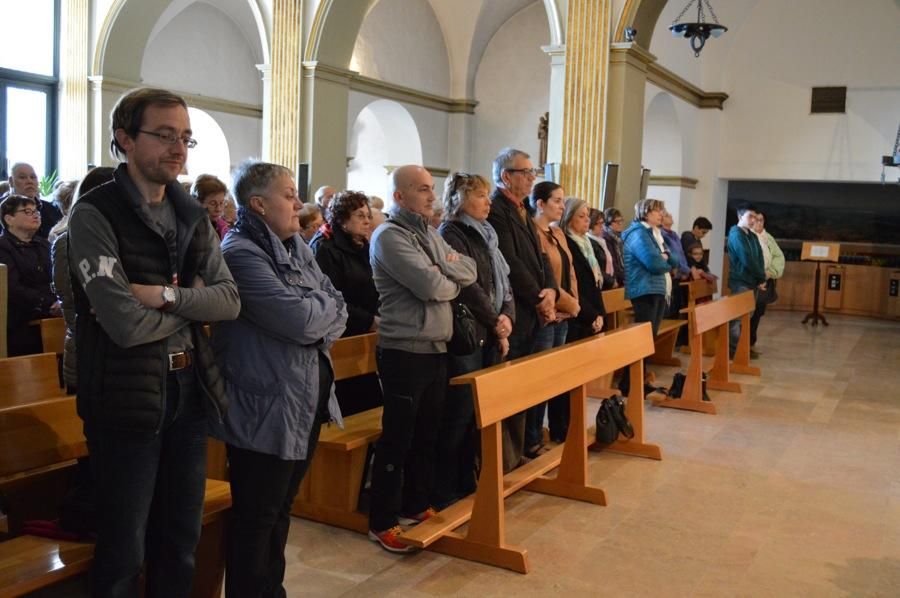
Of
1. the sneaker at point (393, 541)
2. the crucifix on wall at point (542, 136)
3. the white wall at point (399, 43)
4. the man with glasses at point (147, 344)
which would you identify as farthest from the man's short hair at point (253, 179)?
the crucifix on wall at point (542, 136)

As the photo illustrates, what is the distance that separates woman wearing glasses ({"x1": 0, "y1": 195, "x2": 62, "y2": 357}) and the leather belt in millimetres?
3321

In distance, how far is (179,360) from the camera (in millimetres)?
2357

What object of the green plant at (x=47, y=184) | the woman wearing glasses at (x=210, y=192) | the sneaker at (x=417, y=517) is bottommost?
the sneaker at (x=417, y=517)

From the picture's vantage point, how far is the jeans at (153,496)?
7.45 ft

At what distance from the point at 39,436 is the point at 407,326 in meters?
1.47

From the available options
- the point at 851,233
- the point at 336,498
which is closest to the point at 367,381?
the point at 336,498

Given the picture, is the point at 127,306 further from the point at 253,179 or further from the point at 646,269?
the point at 646,269

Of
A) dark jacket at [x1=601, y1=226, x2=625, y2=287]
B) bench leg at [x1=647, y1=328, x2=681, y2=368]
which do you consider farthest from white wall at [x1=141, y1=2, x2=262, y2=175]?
bench leg at [x1=647, y1=328, x2=681, y2=368]

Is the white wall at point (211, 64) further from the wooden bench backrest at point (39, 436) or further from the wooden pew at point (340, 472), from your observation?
the wooden bench backrest at point (39, 436)

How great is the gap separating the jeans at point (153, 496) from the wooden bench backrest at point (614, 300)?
16.6 feet

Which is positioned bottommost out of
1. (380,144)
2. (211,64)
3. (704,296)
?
(704,296)

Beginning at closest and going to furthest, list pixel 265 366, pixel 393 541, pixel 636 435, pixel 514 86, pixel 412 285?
pixel 265 366
pixel 412 285
pixel 393 541
pixel 636 435
pixel 514 86

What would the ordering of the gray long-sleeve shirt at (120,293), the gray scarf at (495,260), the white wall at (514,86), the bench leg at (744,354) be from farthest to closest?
the white wall at (514,86), the bench leg at (744,354), the gray scarf at (495,260), the gray long-sleeve shirt at (120,293)

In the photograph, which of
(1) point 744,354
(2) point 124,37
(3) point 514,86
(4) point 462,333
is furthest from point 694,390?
(3) point 514,86
